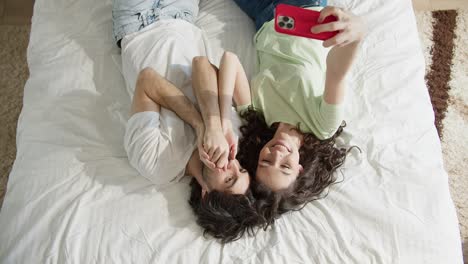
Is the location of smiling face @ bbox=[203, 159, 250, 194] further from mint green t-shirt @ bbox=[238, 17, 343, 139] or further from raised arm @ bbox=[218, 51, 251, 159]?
mint green t-shirt @ bbox=[238, 17, 343, 139]

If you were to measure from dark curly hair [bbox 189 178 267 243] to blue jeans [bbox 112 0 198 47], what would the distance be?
1.82 feet

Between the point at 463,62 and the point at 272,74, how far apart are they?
93cm

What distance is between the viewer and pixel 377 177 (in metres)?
1.11

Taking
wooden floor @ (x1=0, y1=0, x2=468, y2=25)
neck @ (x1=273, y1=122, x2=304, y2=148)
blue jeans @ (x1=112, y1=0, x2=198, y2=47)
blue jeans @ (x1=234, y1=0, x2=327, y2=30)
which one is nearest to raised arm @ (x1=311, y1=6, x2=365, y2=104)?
neck @ (x1=273, y1=122, x2=304, y2=148)

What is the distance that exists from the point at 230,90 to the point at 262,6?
373mm

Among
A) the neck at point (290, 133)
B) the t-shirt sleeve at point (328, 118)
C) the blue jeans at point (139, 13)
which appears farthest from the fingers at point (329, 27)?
the blue jeans at point (139, 13)

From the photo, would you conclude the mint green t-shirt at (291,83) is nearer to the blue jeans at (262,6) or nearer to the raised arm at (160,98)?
the blue jeans at (262,6)

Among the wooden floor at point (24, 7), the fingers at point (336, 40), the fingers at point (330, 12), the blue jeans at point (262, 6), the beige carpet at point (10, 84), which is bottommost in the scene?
the beige carpet at point (10, 84)

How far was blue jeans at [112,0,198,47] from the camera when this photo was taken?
49.6 inches

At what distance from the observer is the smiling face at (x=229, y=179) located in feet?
3.39

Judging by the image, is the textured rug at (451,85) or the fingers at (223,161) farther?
the textured rug at (451,85)

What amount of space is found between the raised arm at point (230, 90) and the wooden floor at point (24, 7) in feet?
3.39

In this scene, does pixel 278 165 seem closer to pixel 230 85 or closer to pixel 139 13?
pixel 230 85

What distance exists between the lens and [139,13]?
1.28 m
